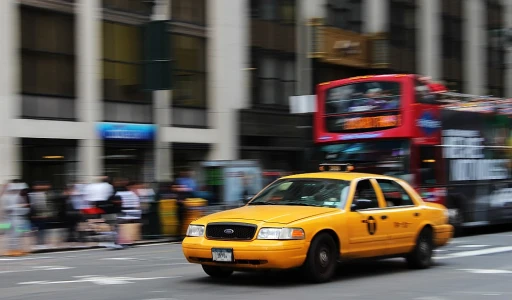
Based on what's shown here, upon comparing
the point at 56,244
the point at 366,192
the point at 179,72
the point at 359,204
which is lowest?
the point at 56,244

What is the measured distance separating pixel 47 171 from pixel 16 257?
8128 mm

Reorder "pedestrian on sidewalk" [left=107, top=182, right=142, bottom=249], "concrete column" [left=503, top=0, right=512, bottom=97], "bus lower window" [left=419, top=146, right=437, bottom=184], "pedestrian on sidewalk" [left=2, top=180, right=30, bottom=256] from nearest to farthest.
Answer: "pedestrian on sidewalk" [left=2, top=180, right=30, bottom=256], "bus lower window" [left=419, top=146, right=437, bottom=184], "pedestrian on sidewalk" [left=107, top=182, right=142, bottom=249], "concrete column" [left=503, top=0, right=512, bottom=97]

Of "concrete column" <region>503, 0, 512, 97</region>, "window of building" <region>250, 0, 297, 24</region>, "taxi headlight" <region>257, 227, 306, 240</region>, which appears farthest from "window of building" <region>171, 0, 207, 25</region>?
"concrete column" <region>503, 0, 512, 97</region>

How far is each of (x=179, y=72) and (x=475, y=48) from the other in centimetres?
2279

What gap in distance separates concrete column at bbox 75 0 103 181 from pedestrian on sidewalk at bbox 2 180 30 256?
725 cm

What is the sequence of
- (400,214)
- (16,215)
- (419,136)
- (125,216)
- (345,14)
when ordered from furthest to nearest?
(345,14) < (125,216) < (16,215) < (419,136) < (400,214)

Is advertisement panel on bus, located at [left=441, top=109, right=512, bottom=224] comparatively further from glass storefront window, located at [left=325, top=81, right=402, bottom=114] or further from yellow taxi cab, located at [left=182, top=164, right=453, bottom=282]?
yellow taxi cab, located at [left=182, top=164, right=453, bottom=282]

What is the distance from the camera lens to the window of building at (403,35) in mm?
39844

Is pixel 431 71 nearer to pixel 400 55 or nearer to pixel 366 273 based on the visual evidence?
pixel 400 55

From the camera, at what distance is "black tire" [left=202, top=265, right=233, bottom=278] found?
424 inches

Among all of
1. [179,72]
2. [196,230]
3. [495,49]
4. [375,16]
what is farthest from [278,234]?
[495,49]

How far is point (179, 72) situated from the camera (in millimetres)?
29375

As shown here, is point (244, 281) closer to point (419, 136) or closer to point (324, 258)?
point (324, 258)

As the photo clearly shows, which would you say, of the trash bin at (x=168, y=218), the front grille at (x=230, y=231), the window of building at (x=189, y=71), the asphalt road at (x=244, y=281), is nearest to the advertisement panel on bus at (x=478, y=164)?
the asphalt road at (x=244, y=281)
